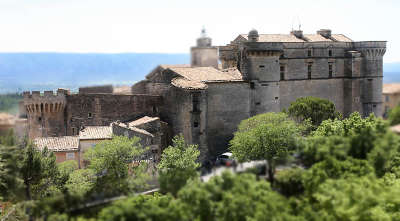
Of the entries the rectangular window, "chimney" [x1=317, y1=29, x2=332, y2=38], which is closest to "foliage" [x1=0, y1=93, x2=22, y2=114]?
the rectangular window

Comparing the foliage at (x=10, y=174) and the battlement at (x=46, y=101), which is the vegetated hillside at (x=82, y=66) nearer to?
the battlement at (x=46, y=101)

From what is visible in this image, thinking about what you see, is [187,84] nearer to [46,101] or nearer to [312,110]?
[46,101]

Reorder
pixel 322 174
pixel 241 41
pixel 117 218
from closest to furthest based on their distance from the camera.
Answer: pixel 117 218, pixel 322 174, pixel 241 41

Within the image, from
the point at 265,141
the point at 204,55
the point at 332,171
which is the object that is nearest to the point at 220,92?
the point at 265,141

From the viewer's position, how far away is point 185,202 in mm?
15430

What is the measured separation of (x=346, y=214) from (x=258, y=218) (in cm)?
246

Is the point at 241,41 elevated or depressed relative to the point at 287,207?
elevated

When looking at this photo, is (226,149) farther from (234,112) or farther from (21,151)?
(21,151)

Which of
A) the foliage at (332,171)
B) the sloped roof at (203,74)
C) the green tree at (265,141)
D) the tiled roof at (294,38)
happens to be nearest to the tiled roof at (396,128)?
the foliage at (332,171)

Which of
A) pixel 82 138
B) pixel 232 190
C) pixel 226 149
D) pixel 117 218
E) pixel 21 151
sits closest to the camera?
pixel 117 218

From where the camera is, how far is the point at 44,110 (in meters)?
38.4

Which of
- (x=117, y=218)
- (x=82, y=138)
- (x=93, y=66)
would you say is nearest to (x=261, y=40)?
(x=82, y=138)

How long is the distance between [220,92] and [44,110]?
40.2 ft

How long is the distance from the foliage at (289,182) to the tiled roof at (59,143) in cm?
1917
